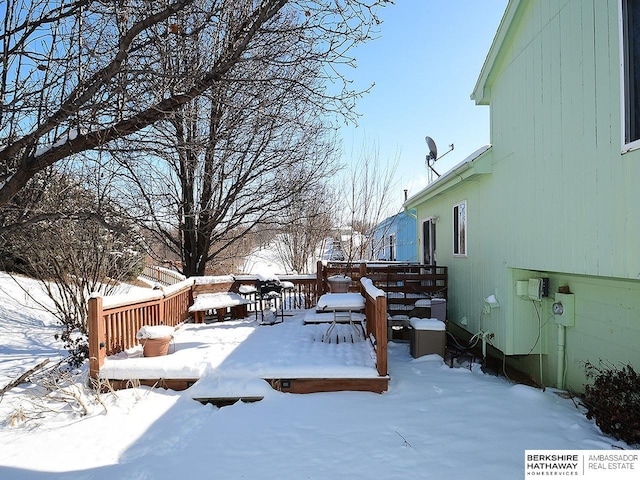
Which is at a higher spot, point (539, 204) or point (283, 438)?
point (539, 204)

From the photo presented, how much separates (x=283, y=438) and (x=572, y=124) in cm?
417

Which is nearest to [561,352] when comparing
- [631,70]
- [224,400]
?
[631,70]

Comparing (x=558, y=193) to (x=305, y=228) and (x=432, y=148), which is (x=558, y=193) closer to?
(x=432, y=148)

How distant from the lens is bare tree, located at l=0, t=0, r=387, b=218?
329 cm

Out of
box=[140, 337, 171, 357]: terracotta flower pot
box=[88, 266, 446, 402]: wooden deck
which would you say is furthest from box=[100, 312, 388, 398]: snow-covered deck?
box=[140, 337, 171, 357]: terracotta flower pot

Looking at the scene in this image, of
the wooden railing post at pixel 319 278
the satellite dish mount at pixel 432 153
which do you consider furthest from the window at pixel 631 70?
the satellite dish mount at pixel 432 153

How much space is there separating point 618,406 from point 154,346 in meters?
5.05

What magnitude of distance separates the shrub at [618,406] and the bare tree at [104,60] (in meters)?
4.11

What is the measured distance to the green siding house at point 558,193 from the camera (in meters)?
3.38

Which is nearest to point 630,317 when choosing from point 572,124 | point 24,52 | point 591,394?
point 591,394

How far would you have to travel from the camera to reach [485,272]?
21.3ft

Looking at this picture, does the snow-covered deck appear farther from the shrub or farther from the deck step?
the shrub

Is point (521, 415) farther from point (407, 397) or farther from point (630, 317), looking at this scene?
point (630, 317)

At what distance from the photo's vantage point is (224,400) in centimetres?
447
